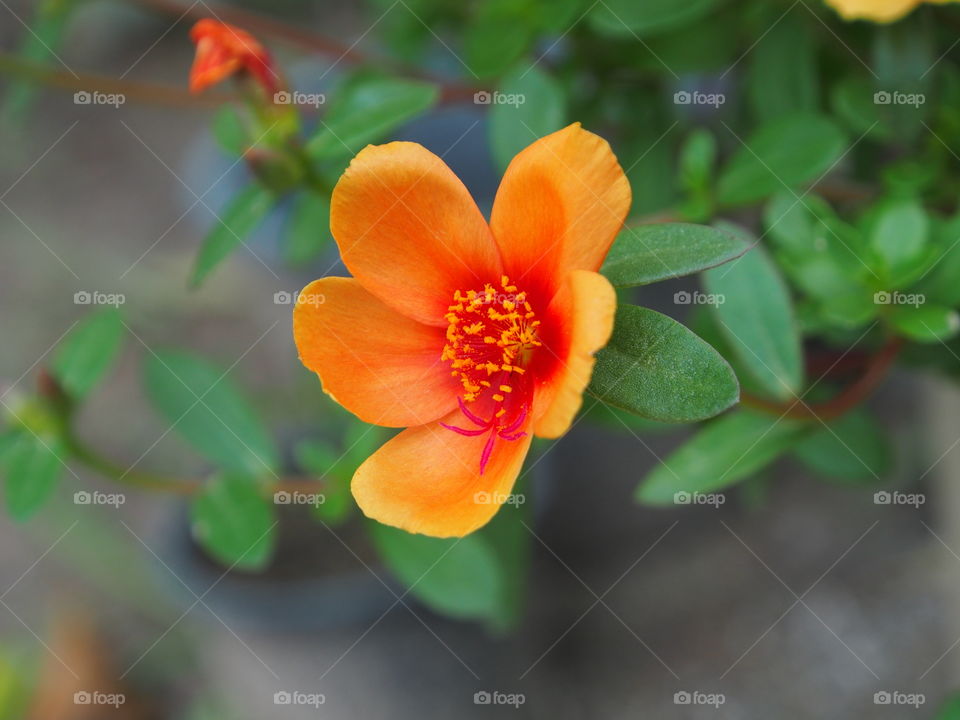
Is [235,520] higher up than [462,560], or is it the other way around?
[235,520]

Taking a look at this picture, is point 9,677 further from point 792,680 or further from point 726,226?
point 726,226

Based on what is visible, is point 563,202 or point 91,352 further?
point 91,352

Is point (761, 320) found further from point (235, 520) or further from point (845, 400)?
point (235, 520)

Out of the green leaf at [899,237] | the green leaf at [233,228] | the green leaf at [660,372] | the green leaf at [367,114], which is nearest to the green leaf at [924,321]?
the green leaf at [899,237]

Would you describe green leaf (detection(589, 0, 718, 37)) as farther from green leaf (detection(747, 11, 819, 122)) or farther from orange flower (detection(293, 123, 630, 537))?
orange flower (detection(293, 123, 630, 537))

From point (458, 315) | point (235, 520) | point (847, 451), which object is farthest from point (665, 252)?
point (235, 520)

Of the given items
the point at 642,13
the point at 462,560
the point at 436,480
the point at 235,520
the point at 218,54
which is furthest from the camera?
the point at 462,560

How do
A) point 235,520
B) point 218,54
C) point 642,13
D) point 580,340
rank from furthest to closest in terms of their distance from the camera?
point 235,520 → point 642,13 → point 218,54 → point 580,340
